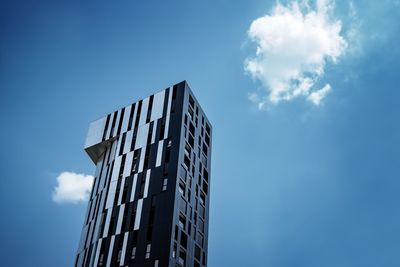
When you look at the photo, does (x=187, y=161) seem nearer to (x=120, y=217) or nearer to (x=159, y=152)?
(x=159, y=152)

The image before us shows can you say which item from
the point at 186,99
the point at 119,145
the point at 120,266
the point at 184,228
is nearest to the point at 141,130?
the point at 119,145

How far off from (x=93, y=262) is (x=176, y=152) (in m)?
20.5

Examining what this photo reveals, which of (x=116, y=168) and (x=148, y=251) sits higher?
(x=116, y=168)

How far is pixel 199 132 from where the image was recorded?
71750mm

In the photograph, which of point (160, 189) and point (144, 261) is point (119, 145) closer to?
point (160, 189)

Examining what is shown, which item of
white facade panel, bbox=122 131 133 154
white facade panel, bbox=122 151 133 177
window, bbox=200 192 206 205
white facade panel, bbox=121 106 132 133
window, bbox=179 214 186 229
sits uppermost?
white facade panel, bbox=121 106 132 133

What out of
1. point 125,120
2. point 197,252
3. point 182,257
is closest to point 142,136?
point 125,120

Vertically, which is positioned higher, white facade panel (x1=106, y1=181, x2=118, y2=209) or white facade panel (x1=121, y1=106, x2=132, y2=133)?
white facade panel (x1=121, y1=106, x2=132, y2=133)

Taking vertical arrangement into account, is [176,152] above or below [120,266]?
above

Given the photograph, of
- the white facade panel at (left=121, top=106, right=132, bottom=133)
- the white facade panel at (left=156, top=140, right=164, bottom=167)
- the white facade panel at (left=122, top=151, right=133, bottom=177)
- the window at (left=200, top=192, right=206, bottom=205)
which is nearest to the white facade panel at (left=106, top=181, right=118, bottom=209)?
the white facade panel at (left=122, top=151, right=133, bottom=177)

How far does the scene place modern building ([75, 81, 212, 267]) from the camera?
53875mm

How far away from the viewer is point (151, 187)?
192ft

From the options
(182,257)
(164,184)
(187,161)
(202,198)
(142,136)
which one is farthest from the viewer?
(202,198)

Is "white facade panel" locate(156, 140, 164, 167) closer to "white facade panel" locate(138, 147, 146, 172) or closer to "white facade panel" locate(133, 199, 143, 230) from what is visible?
"white facade panel" locate(138, 147, 146, 172)
